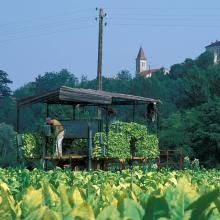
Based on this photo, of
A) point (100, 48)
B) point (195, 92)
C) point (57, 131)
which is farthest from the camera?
point (195, 92)

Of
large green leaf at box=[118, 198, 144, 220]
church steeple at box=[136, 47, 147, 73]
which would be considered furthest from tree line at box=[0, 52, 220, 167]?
church steeple at box=[136, 47, 147, 73]

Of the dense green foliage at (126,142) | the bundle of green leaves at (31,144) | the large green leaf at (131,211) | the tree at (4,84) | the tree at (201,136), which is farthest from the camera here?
the tree at (4,84)

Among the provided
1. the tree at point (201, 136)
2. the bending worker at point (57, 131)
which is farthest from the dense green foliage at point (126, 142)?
the tree at point (201, 136)

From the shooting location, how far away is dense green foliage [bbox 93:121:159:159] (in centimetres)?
1967

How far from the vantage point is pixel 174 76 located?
110 meters

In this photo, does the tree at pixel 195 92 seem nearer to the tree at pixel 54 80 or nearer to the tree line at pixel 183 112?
the tree line at pixel 183 112

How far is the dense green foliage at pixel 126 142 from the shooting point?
19.7 metres

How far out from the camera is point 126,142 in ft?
67.3

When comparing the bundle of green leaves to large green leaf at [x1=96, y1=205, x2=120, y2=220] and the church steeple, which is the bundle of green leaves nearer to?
large green leaf at [x1=96, y1=205, x2=120, y2=220]

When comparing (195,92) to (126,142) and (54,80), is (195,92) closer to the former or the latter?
(126,142)

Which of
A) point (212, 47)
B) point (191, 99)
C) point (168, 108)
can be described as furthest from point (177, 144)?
point (212, 47)

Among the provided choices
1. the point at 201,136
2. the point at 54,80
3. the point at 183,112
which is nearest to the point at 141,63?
the point at 54,80

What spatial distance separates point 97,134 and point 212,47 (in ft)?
572

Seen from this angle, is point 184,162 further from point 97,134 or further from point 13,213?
point 13,213
